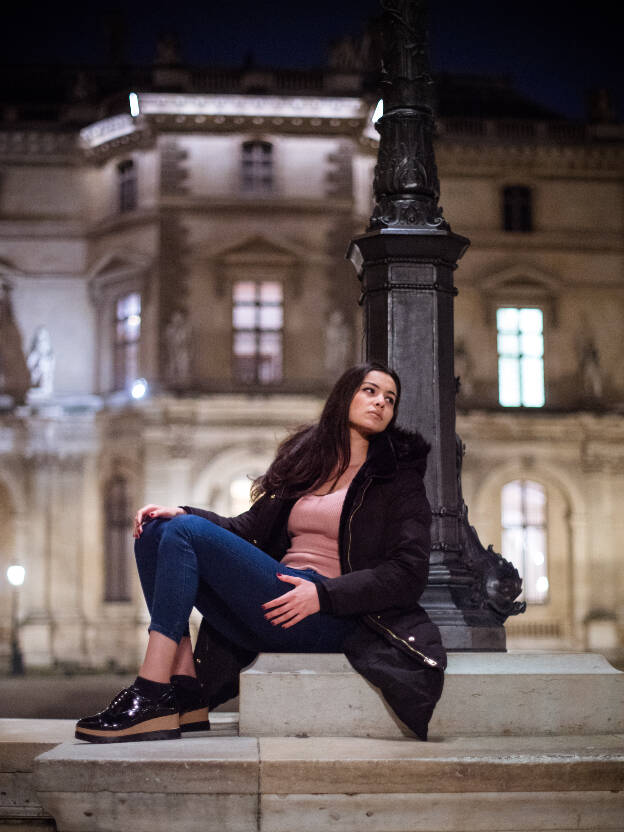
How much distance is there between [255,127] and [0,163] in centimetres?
646

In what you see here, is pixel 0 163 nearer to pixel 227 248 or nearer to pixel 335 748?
pixel 227 248

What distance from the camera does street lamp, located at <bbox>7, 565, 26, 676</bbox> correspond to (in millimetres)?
26328

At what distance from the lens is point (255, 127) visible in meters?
27.2

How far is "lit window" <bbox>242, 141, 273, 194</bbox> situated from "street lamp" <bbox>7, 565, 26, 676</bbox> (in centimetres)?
1000

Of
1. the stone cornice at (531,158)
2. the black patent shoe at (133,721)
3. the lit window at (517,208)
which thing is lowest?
the black patent shoe at (133,721)

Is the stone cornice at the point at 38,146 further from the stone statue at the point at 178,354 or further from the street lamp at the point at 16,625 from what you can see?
the street lamp at the point at 16,625

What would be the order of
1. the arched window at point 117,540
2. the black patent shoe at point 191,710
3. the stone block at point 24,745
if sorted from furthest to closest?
1. the arched window at point 117,540
2. the black patent shoe at point 191,710
3. the stone block at point 24,745

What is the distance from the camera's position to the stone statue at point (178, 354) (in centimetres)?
2605

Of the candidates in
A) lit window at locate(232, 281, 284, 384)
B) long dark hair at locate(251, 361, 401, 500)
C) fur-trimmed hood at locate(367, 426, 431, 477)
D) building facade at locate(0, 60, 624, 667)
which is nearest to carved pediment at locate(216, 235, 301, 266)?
building facade at locate(0, 60, 624, 667)

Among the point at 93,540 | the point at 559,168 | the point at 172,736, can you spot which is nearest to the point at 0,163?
the point at 93,540

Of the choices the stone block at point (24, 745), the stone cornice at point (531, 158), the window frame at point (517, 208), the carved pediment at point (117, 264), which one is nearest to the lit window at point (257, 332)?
the carved pediment at point (117, 264)

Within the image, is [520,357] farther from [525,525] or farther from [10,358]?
[10,358]

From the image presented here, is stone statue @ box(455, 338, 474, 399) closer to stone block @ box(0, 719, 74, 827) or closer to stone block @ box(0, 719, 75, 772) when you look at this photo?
stone block @ box(0, 719, 75, 772)

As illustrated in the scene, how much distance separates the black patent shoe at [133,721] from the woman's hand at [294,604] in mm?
523
